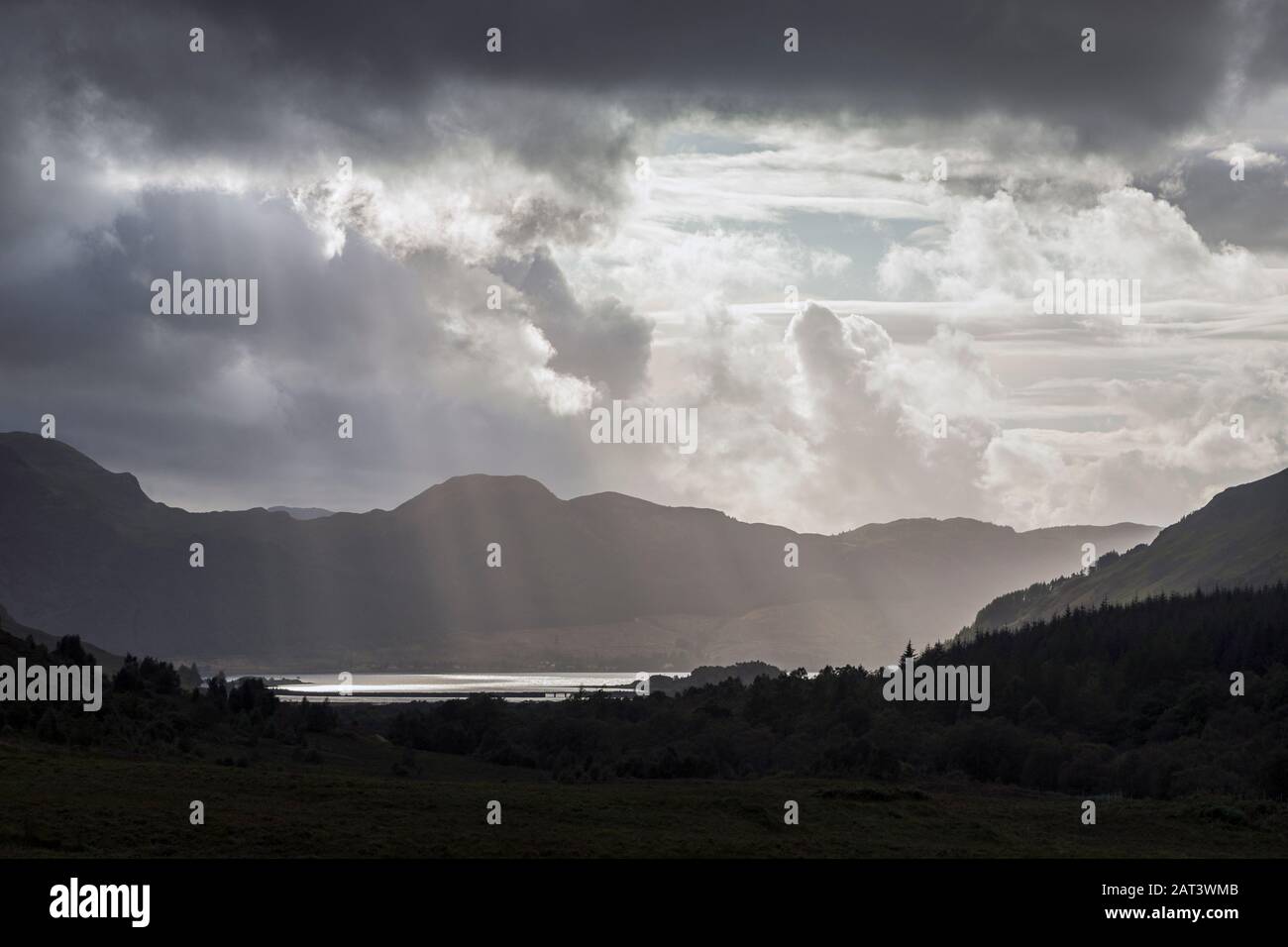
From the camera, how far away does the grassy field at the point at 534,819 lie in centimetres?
5838

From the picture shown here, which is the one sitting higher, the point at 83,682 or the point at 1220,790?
the point at 83,682

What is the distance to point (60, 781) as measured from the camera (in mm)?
69812

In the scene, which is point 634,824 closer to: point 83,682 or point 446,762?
point 446,762

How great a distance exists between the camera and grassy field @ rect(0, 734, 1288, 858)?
58.4 meters

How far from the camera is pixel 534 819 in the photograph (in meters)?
67.6

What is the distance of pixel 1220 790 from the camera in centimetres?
10412
